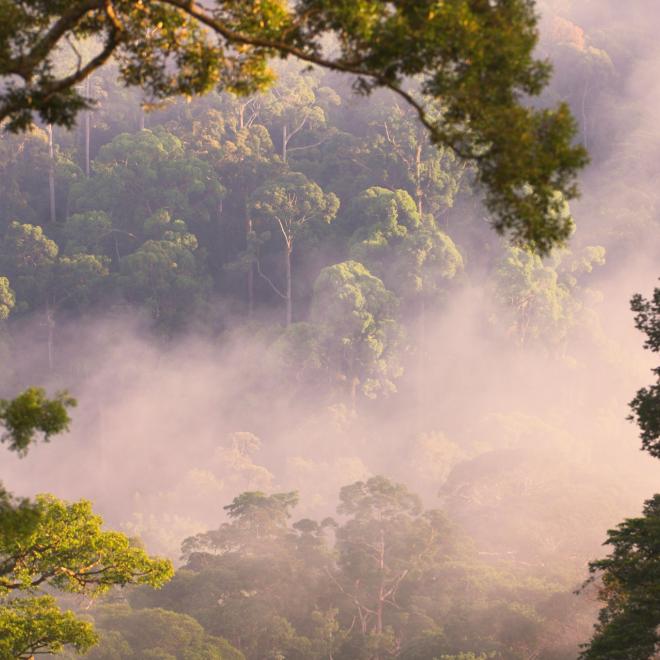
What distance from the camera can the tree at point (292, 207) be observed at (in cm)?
4512

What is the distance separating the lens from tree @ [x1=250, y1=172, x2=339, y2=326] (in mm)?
45125

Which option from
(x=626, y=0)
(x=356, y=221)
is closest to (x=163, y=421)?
(x=356, y=221)

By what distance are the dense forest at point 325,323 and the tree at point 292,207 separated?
12cm

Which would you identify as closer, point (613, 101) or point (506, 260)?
point (506, 260)

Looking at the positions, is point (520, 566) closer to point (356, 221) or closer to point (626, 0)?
point (356, 221)

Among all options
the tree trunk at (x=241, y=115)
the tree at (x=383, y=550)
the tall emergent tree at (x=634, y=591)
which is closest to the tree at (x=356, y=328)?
the tree trunk at (x=241, y=115)

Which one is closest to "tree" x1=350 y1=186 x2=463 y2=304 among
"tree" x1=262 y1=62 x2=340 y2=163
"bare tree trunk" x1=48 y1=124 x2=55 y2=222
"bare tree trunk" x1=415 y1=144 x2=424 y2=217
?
"bare tree trunk" x1=415 y1=144 x2=424 y2=217

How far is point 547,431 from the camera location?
38.9 metres

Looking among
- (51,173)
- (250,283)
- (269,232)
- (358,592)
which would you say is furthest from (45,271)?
(358,592)

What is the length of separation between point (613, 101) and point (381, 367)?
21.3 metres

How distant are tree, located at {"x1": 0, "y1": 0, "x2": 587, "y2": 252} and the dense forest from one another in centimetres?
2003

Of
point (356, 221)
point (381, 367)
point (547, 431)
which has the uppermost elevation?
point (356, 221)

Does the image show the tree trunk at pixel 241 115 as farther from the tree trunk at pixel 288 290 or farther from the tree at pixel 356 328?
the tree at pixel 356 328

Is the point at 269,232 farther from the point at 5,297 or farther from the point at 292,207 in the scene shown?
the point at 5,297
